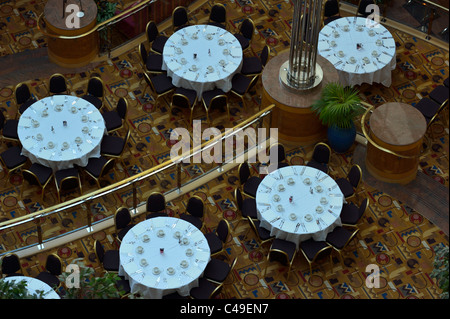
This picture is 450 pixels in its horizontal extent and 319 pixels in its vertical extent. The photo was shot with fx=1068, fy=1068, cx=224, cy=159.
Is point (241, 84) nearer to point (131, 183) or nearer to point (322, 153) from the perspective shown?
point (322, 153)

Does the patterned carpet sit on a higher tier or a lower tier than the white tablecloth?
lower

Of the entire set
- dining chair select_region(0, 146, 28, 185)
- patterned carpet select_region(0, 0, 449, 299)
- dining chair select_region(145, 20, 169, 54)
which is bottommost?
patterned carpet select_region(0, 0, 449, 299)

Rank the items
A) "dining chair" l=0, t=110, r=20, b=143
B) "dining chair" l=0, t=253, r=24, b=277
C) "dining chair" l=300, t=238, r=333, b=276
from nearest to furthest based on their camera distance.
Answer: "dining chair" l=0, t=253, r=24, b=277 < "dining chair" l=300, t=238, r=333, b=276 < "dining chair" l=0, t=110, r=20, b=143

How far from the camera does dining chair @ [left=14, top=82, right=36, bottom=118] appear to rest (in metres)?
15.0

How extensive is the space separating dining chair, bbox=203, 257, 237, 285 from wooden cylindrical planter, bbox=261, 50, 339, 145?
7.77 ft

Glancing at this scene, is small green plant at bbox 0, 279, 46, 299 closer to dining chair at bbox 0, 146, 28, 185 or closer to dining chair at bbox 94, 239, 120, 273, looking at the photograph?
dining chair at bbox 94, 239, 120, 273

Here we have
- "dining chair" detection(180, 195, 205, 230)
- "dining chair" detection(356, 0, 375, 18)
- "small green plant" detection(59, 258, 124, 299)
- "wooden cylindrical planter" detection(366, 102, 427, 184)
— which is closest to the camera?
"small green plant" detection(59, 258, 124, 299)

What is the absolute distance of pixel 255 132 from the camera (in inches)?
587

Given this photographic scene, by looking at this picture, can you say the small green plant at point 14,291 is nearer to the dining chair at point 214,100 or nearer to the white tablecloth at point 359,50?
the dining chair at point 214,100

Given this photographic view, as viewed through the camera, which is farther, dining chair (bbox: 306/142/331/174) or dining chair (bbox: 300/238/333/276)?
dining chair (bbox: 306/142/331/174)

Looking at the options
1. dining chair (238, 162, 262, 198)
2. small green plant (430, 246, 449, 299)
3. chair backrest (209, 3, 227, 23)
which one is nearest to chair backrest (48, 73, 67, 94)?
chair backrest (209, 3, 227, 23)

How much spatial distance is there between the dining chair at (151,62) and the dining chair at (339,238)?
3622 mm

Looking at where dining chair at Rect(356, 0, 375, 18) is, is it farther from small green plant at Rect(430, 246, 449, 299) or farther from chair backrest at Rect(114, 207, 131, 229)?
chair backrest at Rect(114, 207, 131, 229)

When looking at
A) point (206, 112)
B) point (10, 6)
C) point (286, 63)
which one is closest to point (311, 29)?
point (286, 63)
